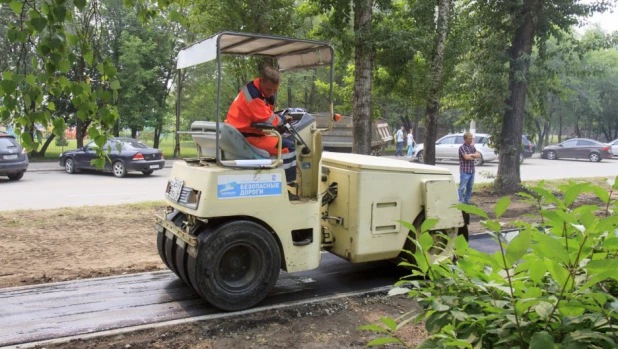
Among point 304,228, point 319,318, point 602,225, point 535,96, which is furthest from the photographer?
point 535,96

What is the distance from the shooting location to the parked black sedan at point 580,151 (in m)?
32.6

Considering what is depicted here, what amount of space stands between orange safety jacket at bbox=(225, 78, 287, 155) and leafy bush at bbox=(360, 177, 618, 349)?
3619 mm

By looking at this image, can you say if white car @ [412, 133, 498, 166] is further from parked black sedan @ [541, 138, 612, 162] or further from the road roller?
the road roller

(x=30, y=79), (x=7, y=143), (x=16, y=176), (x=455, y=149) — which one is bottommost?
(x=16, y=176)

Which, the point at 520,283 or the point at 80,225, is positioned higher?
the point at 520,283

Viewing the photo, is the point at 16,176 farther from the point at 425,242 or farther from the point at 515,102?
the point at 425,242

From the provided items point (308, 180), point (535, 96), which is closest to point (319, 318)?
point (308, 180)

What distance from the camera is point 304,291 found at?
5.93 m

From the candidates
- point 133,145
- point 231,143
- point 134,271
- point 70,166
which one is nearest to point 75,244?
point 134,271

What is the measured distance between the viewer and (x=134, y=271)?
21.6 feet

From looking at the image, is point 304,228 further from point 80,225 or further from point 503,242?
point 80,225

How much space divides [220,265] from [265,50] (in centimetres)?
280

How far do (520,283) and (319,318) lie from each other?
3656mm

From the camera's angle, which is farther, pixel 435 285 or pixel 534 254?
pixel 435 285
